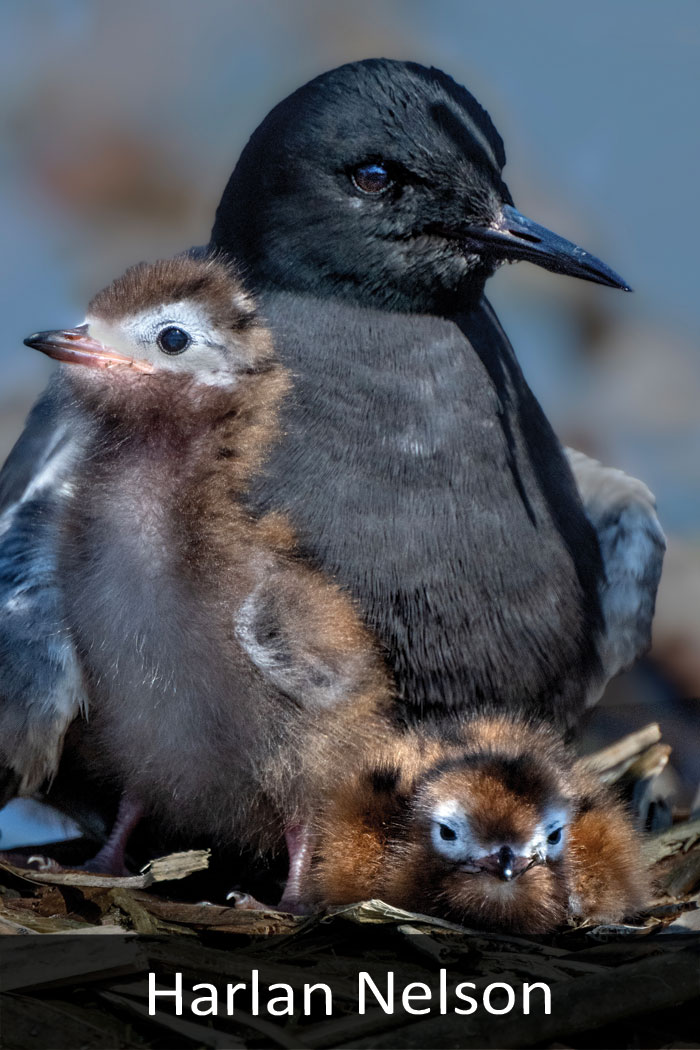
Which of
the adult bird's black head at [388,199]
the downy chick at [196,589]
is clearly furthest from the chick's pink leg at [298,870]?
the adult bird's black head at [388,199]

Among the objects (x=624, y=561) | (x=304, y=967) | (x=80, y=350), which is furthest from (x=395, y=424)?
(x=304, y=967)

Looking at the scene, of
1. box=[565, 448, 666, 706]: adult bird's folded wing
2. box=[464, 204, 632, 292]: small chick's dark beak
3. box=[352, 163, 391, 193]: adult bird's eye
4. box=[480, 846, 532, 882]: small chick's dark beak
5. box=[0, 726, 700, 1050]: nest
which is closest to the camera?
box=[0, 726, 700, 1050]: nest

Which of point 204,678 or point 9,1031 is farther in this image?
point 204,678

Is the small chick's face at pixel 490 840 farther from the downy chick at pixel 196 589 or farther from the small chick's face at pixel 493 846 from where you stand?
the downy chick at pixel 196 589

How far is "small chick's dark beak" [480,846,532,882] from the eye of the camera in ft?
7.58

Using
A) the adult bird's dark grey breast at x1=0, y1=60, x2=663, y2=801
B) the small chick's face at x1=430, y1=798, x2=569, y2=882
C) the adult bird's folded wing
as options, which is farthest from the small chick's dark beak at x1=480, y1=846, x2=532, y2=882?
the adult bird's folded wing

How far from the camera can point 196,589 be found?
2.51 meters

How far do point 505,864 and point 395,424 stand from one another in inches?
36.4

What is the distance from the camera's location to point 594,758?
10.3 feet

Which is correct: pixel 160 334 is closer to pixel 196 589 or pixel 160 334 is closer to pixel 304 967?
pixel 196 589

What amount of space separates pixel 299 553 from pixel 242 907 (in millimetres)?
639

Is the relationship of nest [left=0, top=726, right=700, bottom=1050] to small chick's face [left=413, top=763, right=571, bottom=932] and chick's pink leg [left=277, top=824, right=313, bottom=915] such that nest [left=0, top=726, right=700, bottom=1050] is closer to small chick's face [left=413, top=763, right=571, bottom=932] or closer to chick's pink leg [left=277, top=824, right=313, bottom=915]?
small chick's face [left=413, top=763, right=571, bottom=932]

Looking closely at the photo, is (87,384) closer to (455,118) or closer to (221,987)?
(455,118)

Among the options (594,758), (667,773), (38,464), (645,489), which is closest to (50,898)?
(38,464)
